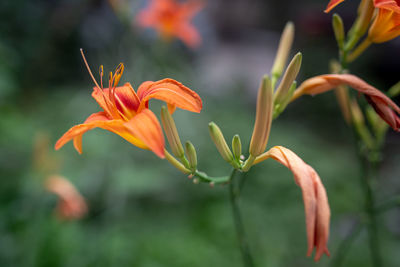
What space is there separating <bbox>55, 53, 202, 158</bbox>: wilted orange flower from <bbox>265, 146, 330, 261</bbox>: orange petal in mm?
261

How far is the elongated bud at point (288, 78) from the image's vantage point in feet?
2.79

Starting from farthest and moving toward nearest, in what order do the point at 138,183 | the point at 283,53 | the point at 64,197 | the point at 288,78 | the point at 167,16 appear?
1. the point at 138,183
2. the point at 167,16
3. the point at 64,197
4. the point at 283,53
5. the point at 288,78

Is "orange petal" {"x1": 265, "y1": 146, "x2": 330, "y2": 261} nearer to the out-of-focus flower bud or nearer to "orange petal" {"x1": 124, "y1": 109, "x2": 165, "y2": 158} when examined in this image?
the out-of-focus flower bud

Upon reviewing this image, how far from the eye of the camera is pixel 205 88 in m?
4.45

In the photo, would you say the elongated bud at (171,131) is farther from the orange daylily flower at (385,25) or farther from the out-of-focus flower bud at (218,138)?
the orange daylily flower at (385,25)

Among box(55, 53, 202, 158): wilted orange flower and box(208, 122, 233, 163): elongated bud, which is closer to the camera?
box(55, 53, 202, 158): wilted orange flower

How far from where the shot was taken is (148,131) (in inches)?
29.1

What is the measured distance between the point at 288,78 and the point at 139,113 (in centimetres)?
39

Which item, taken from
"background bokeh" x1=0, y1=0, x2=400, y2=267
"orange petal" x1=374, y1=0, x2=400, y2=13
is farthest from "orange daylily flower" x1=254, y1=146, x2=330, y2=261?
"background bokeh" x1=0, y1=0, x2=400, y2=267

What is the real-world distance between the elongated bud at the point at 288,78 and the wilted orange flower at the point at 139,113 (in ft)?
0.81

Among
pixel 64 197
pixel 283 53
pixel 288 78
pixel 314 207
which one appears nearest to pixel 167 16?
pixel 64 197

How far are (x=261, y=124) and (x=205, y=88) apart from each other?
12.1 feet

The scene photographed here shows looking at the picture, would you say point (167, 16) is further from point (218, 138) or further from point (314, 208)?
point (314, 208)

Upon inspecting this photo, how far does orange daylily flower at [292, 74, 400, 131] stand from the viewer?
84 centimetres
